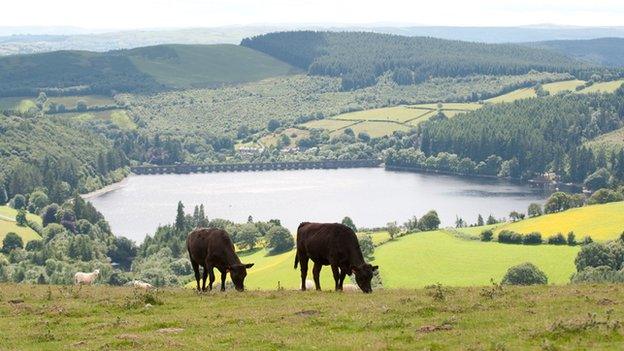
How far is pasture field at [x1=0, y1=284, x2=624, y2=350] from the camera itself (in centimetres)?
3062

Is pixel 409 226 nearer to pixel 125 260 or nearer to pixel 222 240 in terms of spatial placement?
pixel 125 260

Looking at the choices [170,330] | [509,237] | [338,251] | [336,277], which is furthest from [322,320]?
[509,237]

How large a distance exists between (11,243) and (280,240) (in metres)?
42.6

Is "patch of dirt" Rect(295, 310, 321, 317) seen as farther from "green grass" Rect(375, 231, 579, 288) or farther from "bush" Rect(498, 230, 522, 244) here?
"bush" Rect(498, 230, 522, 244)

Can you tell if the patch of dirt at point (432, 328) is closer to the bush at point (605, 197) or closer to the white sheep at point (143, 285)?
the white sheep at point (143, 285)

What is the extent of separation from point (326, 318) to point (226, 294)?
324 inches

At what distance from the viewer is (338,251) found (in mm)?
42938

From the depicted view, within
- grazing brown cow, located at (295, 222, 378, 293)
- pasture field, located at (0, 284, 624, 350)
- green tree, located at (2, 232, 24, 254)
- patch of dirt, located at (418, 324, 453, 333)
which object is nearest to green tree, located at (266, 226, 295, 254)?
green tree, located at (2, 232, 24, 254)

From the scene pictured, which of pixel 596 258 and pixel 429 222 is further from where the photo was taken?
pixel 429 222

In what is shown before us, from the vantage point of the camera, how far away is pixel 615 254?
105688 millimetres

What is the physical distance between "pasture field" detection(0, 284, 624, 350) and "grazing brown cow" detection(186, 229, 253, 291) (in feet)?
5.18

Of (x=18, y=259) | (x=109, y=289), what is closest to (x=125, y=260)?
(x=18, y=259)

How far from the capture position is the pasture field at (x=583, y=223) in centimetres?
13725

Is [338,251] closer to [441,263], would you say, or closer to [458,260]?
[441,263]
